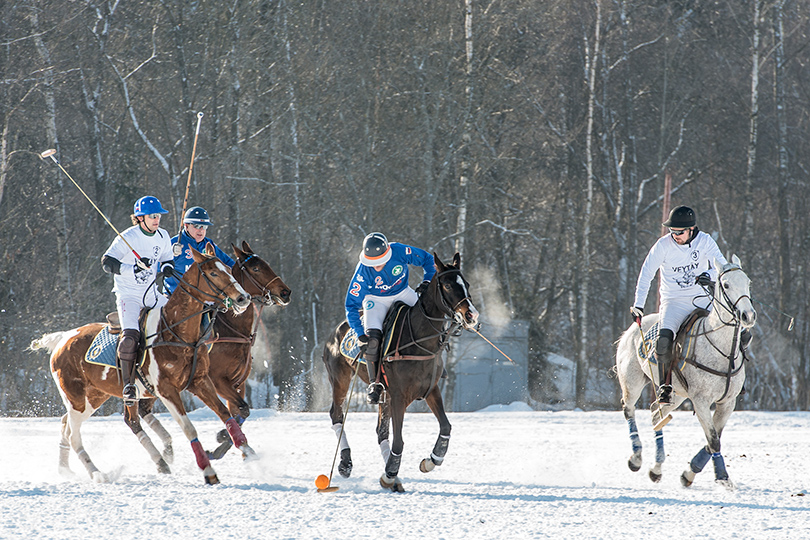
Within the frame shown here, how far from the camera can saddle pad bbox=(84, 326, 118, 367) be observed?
9.05 m

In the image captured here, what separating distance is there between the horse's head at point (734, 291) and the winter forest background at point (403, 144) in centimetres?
1246

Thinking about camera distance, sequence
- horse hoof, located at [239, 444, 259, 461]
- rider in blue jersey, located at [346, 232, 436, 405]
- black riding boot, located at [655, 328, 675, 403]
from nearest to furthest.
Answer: rider in blue jersey, located at [346, 232, 436, 405], black riding boot, located at [655, 328, 675, 403], horse hoof, located at [239, 444, 259, 461]

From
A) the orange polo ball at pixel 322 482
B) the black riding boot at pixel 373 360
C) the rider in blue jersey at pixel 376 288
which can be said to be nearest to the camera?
the orange polo ball at pixel 322 482

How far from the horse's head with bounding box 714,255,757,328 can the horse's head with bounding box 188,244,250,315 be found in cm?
433

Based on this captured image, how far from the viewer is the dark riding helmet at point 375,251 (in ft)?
28.2

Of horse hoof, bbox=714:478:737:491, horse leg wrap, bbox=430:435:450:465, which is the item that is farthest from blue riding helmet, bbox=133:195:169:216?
horse hoof, bbox=714:478:737:491

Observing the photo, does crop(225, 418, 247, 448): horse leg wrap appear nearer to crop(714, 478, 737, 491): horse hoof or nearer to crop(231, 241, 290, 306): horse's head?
crop(231, 241, 290, 306): horse's head

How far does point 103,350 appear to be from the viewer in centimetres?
909

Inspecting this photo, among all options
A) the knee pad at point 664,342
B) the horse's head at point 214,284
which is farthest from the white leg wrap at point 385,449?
the knee pad at point 664,342

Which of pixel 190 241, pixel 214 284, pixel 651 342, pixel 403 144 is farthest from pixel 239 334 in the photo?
pixel 403 144

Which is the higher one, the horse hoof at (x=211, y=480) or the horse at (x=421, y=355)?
the horse at (x=421, y=355)

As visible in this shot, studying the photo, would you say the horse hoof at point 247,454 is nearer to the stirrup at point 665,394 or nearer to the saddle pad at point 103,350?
the saddle pad at point 103,350

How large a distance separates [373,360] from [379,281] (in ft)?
2.64

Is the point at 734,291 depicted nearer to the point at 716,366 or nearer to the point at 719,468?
the point at 716,366
